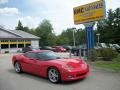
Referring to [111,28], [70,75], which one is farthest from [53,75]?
[111,28]

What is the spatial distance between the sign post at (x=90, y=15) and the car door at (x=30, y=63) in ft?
28.5

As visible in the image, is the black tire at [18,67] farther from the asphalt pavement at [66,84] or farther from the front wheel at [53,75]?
the front wheel at [53,75]

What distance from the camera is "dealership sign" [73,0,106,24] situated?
19.2 m

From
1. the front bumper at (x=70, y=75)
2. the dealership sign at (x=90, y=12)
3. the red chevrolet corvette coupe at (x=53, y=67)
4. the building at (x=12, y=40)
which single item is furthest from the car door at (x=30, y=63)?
the building at (x=12, y=40)

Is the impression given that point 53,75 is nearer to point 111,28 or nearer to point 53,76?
point 53,76

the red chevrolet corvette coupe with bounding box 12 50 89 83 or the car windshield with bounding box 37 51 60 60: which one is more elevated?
the car windshield with bounding box 37 51 60 60

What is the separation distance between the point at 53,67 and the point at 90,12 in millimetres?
11936

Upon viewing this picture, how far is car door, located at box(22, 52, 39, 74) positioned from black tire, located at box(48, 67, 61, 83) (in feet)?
3.29

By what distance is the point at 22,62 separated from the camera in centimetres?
1138

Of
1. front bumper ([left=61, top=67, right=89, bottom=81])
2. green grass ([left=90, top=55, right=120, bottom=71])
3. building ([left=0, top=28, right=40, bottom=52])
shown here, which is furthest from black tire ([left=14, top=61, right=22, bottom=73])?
building ([left=0, top=28, right=40, bottom=52])

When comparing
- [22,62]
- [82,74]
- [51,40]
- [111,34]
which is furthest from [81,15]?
[51,40]

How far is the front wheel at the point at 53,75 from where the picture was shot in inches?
352

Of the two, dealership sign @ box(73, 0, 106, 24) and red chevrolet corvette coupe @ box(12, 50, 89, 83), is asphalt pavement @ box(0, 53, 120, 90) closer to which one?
red chevrolet corvette coupe @ box(12, 50, 89, 83)

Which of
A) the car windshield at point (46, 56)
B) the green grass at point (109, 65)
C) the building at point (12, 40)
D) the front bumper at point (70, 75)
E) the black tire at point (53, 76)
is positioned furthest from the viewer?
the building at point (12, 40)
